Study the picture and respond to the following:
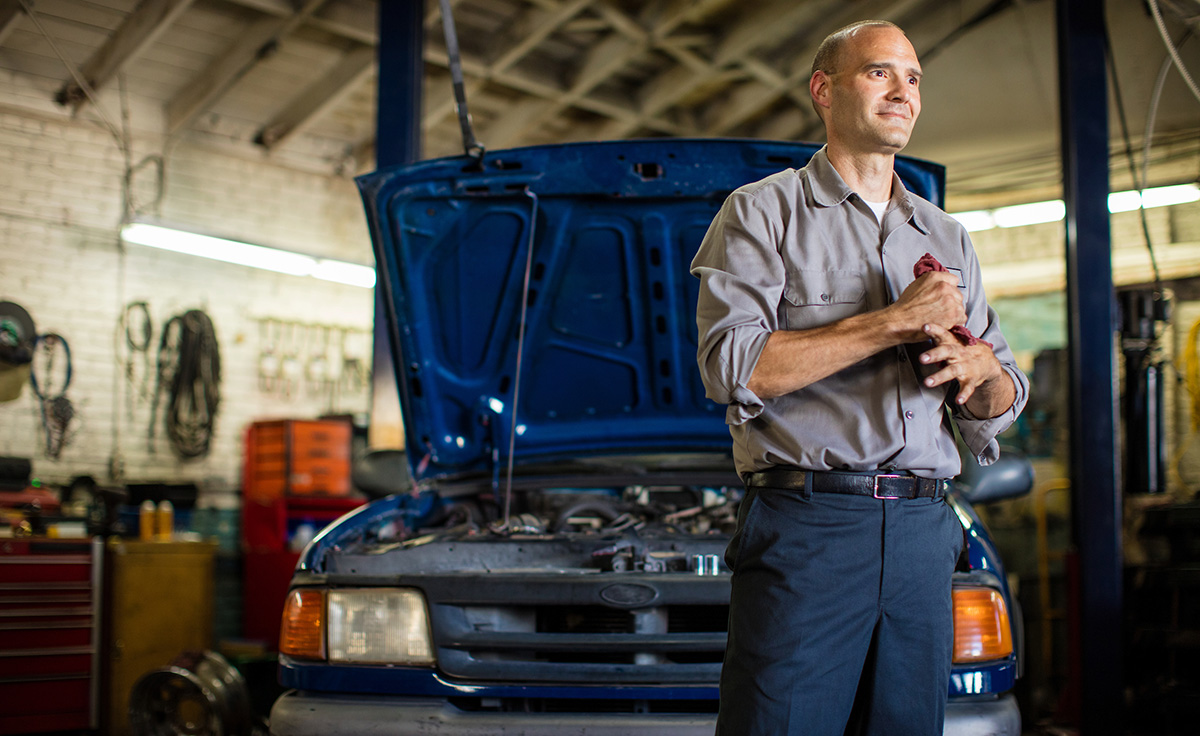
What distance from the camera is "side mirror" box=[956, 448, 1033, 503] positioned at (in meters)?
2.44

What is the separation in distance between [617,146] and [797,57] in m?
5.33

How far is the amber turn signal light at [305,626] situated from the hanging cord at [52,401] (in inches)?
215

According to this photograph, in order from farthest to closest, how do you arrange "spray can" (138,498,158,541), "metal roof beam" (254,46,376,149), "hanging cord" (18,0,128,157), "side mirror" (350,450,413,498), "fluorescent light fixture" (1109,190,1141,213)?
"metal roof beam" (254,46,376,149) → "fluorescent light fixture" (1109,190,1141,213) → "hanging cord" (18,0,128,157) → "spray can" (138,498,158,541) → "side mirror" (350,450,413,498)

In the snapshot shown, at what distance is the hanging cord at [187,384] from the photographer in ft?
24.4

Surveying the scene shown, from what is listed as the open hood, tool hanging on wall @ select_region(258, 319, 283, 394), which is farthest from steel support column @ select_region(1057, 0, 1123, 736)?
tool hanging on wall @ select_region(258, 319, 283, 394)

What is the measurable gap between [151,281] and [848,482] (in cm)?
720

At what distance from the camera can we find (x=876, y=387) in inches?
54.2

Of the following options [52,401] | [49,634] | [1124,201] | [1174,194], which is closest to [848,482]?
[49,634]

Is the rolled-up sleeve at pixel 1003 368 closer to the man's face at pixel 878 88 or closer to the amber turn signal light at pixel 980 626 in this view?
the man's face at pixel 878 88

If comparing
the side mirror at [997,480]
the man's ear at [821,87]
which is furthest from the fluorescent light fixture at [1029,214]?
the man's ear at [821,87]

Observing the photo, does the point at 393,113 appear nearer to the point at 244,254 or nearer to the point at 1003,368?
the point at 244,254

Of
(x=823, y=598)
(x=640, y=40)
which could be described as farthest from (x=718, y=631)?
(x=640, y=40)

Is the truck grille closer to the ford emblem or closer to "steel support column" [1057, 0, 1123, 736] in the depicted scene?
the ford emblem

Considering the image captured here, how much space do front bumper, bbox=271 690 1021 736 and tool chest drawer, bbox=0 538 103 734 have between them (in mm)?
3434
